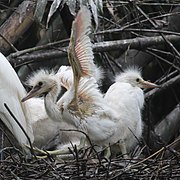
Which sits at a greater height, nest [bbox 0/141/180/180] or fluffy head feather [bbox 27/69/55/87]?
fluffy head feather [bbox 27/69/55/87]

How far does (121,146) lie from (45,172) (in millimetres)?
1071

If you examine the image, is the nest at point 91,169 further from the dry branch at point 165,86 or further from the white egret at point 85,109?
the dry branch at point 165,86

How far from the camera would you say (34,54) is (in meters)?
5.46

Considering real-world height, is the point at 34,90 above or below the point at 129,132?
above

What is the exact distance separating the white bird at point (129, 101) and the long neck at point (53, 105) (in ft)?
1.14

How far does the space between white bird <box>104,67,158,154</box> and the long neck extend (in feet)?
1.14

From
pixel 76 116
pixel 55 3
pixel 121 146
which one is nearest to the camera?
pixel 55 3

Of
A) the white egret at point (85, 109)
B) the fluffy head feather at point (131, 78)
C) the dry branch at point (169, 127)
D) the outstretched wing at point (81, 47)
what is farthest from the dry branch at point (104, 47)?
the outstretched wing at point (81, 47)

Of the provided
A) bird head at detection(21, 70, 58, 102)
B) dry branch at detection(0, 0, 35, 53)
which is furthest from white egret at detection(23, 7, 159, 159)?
dry branch at detection(0, 0, 35, 53)

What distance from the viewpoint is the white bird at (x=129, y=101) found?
16.2 feet

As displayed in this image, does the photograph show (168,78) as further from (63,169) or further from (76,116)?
(63,169)

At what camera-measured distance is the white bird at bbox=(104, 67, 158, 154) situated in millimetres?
4934

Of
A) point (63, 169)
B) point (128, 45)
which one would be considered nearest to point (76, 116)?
point (63, 169)

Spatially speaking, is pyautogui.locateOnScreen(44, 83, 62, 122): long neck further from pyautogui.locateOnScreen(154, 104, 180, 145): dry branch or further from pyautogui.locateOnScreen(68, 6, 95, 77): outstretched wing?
pyautogui.locateOnScreen(154, 104, 180, 145): dry branch
